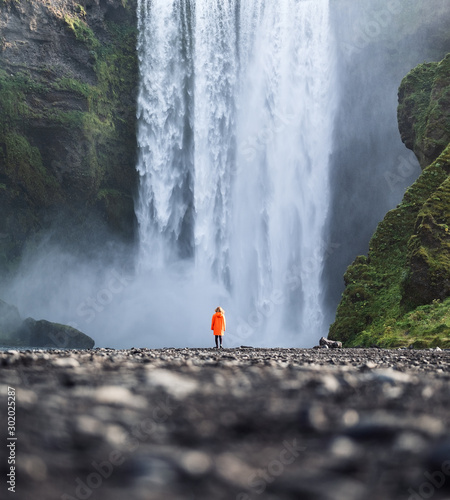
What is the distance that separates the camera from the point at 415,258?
59.8 ft

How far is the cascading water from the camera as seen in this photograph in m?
39.6

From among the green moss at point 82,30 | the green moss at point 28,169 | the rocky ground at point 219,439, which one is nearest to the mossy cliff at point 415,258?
the rocky ground at point 219,439

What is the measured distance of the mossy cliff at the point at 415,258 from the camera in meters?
16.7

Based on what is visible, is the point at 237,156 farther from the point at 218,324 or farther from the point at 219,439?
the point at 219,439

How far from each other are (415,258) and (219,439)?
1723 cm

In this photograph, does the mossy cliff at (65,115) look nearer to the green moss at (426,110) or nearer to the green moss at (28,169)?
the green moss at (28,169)

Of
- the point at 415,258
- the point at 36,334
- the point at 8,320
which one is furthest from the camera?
the point at 8,320

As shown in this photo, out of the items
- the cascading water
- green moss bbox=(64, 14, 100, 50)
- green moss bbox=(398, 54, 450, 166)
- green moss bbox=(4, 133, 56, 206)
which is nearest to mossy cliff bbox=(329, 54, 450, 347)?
green moss bbox=(398, 54, 450, 166)

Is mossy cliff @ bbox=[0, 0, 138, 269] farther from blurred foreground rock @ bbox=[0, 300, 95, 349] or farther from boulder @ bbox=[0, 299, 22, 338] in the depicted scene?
blurred foreground rock @ bbox=[0, 300, 95, 349]

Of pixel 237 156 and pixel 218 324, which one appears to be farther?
pixel 237 156

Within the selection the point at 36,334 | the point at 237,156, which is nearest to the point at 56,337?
Result: the point at 36,334

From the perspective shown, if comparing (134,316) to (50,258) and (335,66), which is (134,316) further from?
(335,66)

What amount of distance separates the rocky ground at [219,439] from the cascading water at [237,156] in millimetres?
35853

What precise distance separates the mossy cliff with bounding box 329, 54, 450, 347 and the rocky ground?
40.6 ft
